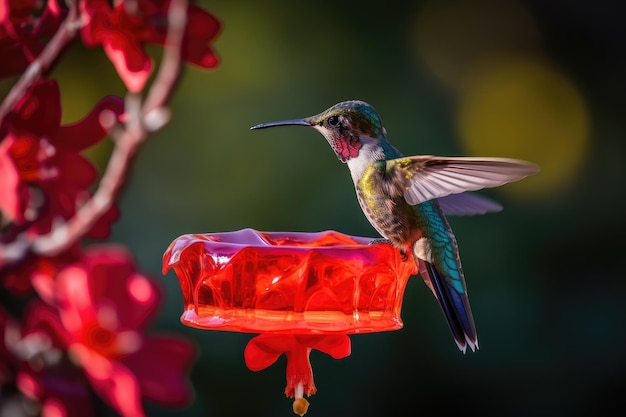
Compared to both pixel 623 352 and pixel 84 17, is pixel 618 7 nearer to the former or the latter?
pixel 623 352

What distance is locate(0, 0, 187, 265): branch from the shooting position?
47 cm

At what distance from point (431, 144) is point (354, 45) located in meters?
0.58

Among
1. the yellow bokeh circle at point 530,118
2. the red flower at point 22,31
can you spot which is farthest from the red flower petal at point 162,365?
the yellow bokeh circle at point 530,118

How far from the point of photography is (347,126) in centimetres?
194

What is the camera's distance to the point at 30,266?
1.80 feet

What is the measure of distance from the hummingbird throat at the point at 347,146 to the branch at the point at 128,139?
4.55 ft

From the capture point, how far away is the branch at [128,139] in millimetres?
468

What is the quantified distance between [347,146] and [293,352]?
20.6 inches

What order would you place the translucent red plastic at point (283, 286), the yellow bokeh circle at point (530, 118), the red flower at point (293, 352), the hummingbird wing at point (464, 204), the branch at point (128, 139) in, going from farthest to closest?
1. the yellow bokeh circle at point (530, 118)
2. the hummingbird wing at point (464, 204)
3. the red flower at point (293, 352)
4. the translucent red plastic at point (283, 286)
5. the branch at point (128, 139)

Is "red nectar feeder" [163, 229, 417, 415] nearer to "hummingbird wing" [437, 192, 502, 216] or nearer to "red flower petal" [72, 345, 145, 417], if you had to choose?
"hummingbird wing" [437, 192, 502, 216]

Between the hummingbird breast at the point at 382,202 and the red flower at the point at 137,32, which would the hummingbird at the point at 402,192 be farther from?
the red flower at the point at 137,32

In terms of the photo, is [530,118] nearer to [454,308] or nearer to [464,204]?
[464,204]

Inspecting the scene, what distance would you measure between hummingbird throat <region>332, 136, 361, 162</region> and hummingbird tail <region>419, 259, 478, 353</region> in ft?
0.93

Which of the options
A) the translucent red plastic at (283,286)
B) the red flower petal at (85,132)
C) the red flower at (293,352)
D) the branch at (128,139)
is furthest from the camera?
the red flower at (293,352)
